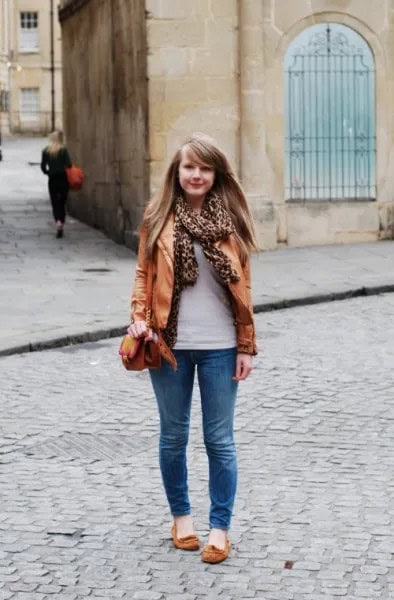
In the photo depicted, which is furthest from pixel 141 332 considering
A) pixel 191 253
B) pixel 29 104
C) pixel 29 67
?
pixel 29 67

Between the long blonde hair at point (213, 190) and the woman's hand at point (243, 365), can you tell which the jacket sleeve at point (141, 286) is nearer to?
the long blonde hair at point (213, 190)

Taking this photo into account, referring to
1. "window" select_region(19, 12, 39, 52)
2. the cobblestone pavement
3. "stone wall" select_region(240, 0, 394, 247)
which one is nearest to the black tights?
"stone wall" select_region(240, 0, 394, 247)

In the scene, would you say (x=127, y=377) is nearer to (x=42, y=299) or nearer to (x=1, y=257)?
(x=42, y=299)

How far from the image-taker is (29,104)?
6694cm

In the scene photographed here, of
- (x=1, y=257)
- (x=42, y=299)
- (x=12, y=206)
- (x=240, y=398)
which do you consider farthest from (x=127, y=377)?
(x=12, y=206)

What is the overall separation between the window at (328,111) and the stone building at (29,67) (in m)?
46.3

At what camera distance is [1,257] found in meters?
19.8

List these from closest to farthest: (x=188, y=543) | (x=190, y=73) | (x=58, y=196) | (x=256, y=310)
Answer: (x=188, y=543)
(x=256, y=310)
(x=190, y=73)
(x=58, y=196)

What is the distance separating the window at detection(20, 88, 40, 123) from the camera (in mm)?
66688

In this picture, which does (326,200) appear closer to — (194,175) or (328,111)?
(328,111)

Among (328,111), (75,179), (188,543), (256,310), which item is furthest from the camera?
(75,179)

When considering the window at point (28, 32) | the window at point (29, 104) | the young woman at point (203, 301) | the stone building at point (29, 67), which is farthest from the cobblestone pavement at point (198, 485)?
the window at point (28, 32)

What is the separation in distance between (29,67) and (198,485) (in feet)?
201

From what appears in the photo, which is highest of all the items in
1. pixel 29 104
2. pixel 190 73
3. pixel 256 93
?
pixel 29 104
